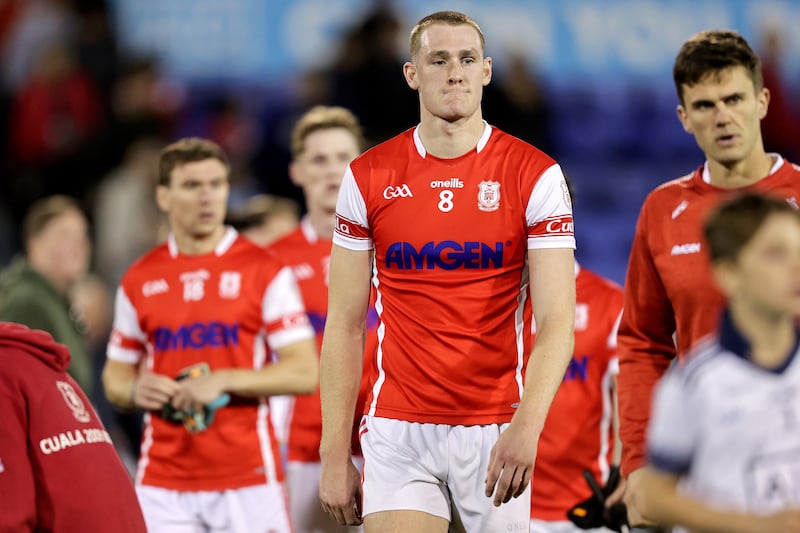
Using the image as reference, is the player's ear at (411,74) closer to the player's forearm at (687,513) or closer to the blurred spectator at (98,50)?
the player's forearm at (687,513)

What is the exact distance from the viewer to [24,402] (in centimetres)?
445

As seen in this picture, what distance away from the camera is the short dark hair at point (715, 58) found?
5.16 metres

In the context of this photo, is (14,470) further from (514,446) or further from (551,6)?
(551,6)

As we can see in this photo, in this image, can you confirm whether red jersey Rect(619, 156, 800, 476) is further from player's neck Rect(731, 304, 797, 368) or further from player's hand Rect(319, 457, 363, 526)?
player's neck Rect(731, 304, 797, 368)

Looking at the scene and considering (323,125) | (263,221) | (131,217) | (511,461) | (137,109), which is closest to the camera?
(511,461)

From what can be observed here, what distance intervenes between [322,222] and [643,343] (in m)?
3.17

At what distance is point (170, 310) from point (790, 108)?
8.98 meters

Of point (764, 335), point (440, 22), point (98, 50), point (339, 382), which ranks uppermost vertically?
point (98, 50)

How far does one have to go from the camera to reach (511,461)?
455 cm

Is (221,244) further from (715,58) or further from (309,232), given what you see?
(715,58)

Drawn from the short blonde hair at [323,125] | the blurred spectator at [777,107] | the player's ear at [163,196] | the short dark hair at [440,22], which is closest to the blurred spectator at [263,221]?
the short blonde hair at [323,125]

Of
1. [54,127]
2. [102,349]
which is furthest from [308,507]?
[54,127]

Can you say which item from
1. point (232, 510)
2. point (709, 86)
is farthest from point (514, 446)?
point (232, 510)

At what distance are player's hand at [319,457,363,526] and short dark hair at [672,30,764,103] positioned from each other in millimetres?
1985
